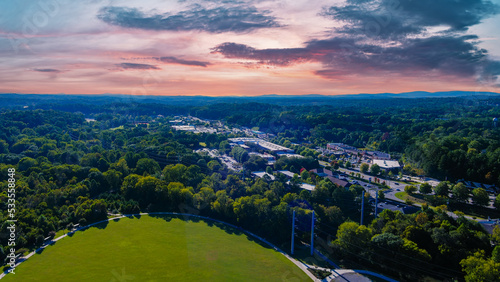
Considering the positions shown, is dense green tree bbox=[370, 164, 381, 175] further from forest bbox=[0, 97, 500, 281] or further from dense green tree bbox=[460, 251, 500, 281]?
dense green tree bbox=[460, 251, 500, 281]

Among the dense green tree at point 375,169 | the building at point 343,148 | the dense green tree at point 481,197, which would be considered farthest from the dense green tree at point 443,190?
the building at point 343,148

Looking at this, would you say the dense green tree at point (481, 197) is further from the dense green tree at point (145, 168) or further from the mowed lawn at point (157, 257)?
the dense green tree at point (145, 168)

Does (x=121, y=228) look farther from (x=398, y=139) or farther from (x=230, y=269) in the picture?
(x=398, y=139)

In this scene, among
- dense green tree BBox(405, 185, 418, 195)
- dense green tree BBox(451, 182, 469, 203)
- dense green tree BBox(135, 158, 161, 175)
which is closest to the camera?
dense green tree BBox(451, 182, 469, 203)

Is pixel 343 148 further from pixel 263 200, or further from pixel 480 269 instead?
pixel 480 269

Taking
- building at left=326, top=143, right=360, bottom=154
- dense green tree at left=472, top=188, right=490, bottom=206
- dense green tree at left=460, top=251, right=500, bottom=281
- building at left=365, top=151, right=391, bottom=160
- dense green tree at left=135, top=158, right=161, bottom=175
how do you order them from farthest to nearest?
1. building at left=326, top=143, right=360, bottom=154
2. building at left=365, top=151, right=391, bottom=160
3. dense green tree at left=135, top=158, right=161, bottom=175
4. dense green tree at left=472, top=188, right=490, bottom=206
5. dense green tree at left=460, top=251, right=500, bottom=281

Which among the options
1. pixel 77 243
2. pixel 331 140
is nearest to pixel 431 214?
pixel 77 243

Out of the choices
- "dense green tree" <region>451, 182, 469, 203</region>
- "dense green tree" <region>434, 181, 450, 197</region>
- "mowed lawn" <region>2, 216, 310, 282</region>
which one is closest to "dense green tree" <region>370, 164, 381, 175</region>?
"dense green tree" <region>434, 181, 450, 197</region>

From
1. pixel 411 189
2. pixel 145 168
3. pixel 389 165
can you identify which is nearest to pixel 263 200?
pixel 145 168

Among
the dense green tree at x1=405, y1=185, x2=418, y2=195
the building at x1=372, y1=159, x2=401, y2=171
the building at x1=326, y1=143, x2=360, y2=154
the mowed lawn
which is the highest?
the building at x1=326, y1=143, x2=360, y2=154
